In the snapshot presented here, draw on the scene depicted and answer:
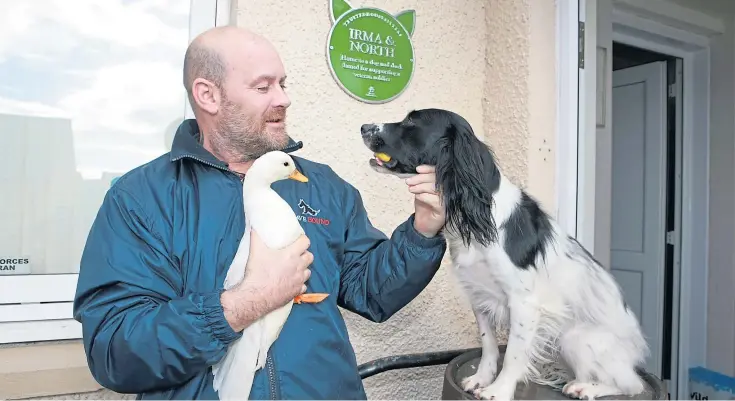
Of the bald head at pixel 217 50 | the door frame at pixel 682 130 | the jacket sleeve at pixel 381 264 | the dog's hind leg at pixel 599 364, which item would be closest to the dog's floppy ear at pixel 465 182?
the jacket sleeve at pixel 381 264

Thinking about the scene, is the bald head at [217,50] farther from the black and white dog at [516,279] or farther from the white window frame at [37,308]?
the white window frame at [37,308]

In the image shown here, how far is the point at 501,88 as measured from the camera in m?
2.47

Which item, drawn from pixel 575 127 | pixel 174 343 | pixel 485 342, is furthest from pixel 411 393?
pixel 174 343

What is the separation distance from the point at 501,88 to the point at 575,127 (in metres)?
0.35

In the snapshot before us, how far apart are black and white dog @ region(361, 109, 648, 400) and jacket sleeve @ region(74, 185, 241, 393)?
26.6 inches

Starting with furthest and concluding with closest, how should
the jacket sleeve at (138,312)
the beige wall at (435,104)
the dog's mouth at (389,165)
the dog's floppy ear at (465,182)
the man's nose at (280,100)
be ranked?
the beige wall at (435,104) < the dog's mouth at (389,165) < the dog's floppy ear at (465,182) < the man's nose at (280,100) < the jacket sleeve at (138,312)

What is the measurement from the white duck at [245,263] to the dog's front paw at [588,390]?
991mm

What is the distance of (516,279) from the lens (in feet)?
5.41

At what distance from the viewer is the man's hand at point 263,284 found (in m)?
1.08

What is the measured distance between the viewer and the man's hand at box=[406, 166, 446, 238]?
4.66ft

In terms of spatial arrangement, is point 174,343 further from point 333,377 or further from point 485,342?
point 485,342

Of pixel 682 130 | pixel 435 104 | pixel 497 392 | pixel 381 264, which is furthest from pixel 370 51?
pixel 682 130

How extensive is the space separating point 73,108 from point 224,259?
948 millimetres

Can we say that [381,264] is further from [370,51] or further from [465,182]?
[370,51]
